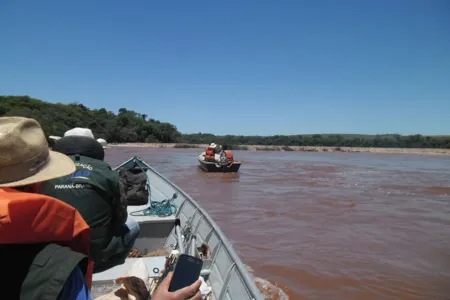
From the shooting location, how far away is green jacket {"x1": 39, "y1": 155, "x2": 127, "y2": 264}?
2.04 m

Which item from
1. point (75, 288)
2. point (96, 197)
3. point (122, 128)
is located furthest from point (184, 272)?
point (122, 128)

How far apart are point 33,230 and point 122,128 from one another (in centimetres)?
5616

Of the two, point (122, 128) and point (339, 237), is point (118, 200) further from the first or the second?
point (122, 128)

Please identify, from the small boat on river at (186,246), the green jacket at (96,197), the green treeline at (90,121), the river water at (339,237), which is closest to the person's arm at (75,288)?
the green jacket at (96,197)

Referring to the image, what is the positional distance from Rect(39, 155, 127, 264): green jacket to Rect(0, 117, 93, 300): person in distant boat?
3.30 ft

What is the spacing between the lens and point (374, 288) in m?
5.06

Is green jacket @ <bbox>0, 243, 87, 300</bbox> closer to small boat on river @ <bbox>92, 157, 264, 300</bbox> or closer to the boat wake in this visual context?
small boat on river @ <bbox>92, 157, 264, 300</bbox>

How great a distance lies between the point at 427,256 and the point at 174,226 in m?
5.02

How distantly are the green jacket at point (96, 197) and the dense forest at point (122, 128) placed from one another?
3554 centimetres

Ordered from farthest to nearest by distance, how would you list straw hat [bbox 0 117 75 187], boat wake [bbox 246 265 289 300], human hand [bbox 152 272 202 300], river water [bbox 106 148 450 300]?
river water [bbox 106 148 450 300], boat wake [bbox 246 265 289 300], human hand [bbox 152 272 202 300], straw hat [bbox 0 117 75 187]

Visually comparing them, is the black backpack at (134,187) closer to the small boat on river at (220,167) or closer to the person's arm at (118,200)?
the person's arm at (118,200)

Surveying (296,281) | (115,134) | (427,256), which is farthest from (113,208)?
(115,134)

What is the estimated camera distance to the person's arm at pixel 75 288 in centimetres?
90

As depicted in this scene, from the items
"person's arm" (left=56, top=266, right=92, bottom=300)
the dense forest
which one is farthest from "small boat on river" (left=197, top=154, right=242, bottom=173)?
the dense forest
